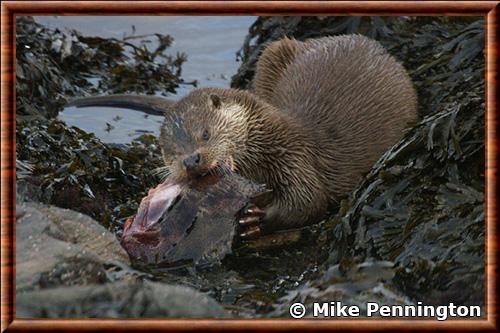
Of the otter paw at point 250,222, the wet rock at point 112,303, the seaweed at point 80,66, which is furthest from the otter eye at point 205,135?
the wet rock at point 112,303

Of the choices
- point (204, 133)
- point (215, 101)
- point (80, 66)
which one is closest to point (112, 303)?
point (204, 133)

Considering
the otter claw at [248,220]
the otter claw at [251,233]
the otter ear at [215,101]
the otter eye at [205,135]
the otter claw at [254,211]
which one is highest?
the otter ear at [215,101]

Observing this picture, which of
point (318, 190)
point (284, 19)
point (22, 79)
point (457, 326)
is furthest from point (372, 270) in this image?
point (284, 19)

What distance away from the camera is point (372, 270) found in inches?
116

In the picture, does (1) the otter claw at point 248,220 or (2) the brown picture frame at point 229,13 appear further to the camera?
(1) the otter claw at point 248,220

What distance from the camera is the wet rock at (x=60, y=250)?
2838 millimetres

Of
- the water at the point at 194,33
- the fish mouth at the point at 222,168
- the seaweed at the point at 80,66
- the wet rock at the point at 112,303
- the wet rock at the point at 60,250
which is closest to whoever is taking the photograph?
the wet rock at the point at 112,303

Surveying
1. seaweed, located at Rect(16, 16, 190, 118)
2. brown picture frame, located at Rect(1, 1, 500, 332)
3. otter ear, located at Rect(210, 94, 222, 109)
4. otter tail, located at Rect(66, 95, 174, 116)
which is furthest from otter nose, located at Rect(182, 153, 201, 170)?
otter tail, located at Rect(66, 95, 174, 116)

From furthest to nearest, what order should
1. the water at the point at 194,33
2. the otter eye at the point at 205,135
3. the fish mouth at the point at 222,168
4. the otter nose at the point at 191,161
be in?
the water at the point at 194,33, the otter eye at the point at 205,135, the fish mouth at the point at 222,168, the otter nose at the point at 191,161

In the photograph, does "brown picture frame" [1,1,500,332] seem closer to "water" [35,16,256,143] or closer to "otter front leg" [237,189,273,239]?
"otter front leg" [237,189,273,239]

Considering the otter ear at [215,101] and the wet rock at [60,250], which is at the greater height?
the otter ear at [215,101]

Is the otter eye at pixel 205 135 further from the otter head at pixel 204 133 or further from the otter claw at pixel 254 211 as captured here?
the otter claw at pixel 254 211

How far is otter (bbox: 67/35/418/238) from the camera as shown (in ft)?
14.0

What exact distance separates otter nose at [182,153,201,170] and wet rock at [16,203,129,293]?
548 millimetres
